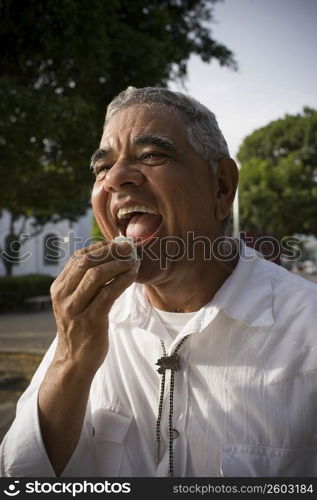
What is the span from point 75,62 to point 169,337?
19.1ft

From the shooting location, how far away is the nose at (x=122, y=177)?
183cm

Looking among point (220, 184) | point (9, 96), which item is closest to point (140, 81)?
point (9, 96)

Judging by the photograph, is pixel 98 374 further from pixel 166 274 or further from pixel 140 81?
pixel 140 81

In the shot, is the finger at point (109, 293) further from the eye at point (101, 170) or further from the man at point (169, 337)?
the eye at point (101, 170)

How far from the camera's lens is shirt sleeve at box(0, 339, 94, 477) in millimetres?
1637

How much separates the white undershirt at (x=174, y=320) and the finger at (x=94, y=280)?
1.52 feet

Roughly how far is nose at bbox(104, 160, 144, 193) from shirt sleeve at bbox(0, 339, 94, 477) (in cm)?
84

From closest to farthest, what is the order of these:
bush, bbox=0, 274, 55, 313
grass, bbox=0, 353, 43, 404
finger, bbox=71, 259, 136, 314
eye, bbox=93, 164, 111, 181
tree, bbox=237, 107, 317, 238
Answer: finger, bbox=71, 259, 136, 314, eye, bbox=93, 164, 111, 181, grass, bbox=0, 353, 43, 404, bush, bbox=0, 274, 55, 313, tree, bbox=237, 107, 317, 238

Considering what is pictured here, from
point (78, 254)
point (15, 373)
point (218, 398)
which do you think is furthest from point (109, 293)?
point (15, 373)

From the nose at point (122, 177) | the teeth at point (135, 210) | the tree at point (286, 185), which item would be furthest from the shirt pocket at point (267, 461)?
the tree at point (286, 185)

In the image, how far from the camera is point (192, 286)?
1977mm

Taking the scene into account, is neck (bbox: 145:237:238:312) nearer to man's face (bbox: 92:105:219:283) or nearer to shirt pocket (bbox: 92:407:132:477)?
man's face (bbox: 92:105:219:283)

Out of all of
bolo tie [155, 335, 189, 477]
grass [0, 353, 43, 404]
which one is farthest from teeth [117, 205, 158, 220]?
grass [0, 353, 43, 404]

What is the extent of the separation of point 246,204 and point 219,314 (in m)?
32.1
